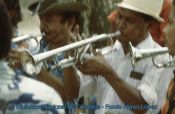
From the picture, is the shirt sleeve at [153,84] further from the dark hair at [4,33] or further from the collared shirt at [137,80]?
the dark hair at [4,33]

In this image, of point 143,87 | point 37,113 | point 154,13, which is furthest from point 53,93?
point 154,13

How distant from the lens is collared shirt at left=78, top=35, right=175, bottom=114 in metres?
3.77

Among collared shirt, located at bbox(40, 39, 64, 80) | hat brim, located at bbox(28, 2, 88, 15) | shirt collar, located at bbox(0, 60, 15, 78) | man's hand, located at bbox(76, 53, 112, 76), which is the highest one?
hat brim, located at bbox(28, 2, 88, 15)

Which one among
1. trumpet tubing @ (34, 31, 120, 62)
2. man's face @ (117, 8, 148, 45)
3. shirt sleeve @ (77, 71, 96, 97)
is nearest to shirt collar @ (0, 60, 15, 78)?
trumpet tubing @ (34, 31, 120, 62)

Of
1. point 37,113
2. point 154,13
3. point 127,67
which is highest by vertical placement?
point 154,13

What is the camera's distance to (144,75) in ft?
12.6

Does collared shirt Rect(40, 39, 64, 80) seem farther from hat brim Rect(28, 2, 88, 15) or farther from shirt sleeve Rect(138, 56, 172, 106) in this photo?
shirt sleeve Rect(138, 56, 172, 106)

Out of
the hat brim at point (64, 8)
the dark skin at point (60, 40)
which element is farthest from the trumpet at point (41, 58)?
the hat brim at point (64, 8)

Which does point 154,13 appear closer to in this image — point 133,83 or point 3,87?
point 133,83

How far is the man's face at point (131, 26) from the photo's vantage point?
3904 mm

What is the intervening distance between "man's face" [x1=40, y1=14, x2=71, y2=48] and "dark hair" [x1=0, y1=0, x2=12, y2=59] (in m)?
1.91

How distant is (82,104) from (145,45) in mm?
836

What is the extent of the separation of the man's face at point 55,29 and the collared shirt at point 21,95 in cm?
186

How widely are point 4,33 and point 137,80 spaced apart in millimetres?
1755
